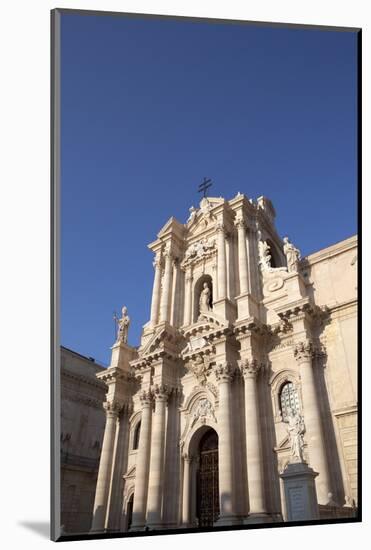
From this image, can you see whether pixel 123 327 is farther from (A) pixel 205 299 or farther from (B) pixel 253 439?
(B) pixel 253 439

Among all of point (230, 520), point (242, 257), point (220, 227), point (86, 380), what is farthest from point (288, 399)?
point (86, 380)

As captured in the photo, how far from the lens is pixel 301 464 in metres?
10.9

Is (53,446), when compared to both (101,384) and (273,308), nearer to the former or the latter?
(273,308)

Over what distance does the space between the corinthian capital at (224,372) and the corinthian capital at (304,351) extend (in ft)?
8.06

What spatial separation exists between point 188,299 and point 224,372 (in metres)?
5.58

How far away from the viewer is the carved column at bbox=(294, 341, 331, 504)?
12061 millimetres

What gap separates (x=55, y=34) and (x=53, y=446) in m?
8.43

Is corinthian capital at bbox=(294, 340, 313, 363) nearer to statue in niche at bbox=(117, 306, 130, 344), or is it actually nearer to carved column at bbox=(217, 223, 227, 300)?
carved column at bbox=(217, 223, 227, 300)

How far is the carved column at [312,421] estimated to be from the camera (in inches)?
475

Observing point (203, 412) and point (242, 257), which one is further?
point (242, 257)

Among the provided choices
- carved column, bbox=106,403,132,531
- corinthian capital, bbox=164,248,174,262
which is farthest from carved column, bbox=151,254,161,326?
carved column, bbox=106,403,132,531

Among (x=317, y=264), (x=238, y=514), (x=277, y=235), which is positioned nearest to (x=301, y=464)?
(x=238, y=514)

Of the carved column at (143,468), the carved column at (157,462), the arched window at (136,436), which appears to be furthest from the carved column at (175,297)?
the arched window at (136,436)

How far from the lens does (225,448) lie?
46.9 ft
